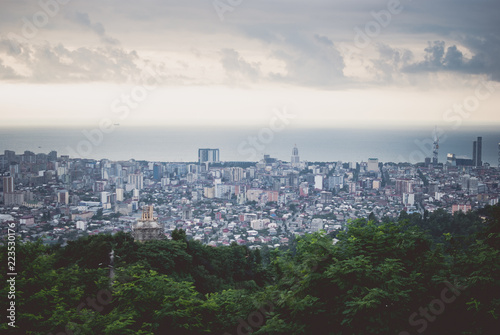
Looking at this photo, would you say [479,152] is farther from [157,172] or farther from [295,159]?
[157,172]

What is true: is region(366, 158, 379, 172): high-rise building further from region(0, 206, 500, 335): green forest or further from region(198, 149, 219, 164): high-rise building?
region(0, 206, 500, 335): green forest

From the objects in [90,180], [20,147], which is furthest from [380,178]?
[20,147]

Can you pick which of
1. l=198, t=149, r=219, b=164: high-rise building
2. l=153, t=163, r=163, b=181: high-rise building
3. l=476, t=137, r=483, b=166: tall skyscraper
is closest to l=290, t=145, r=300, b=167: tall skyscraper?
l=198, t=149, r=219, b=164: high-rise building

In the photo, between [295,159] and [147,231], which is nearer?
[147,231]

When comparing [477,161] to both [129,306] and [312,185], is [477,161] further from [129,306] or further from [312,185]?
[129,306]

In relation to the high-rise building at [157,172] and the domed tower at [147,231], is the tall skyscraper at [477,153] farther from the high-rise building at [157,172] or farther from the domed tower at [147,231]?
the domed tower at [147,231]

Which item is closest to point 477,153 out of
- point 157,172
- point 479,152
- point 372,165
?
point 479,152

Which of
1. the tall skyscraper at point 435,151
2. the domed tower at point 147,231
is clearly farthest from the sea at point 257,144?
the domed tower at point 147,231
